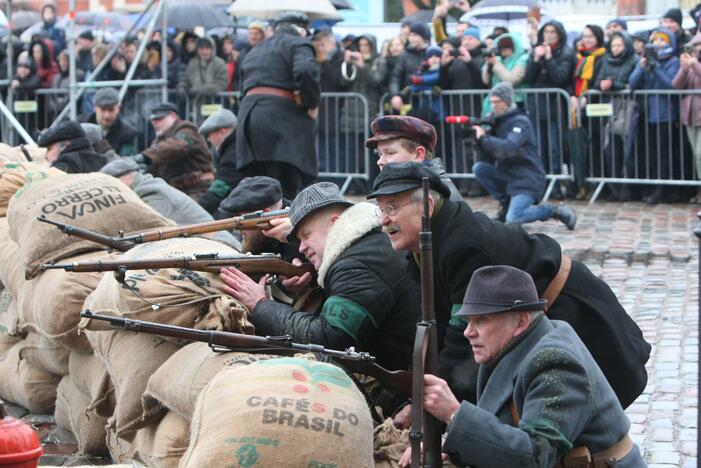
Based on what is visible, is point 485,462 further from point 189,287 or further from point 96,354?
point 96,354

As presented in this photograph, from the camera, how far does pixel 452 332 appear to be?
498 cm

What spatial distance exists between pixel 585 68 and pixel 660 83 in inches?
31.3

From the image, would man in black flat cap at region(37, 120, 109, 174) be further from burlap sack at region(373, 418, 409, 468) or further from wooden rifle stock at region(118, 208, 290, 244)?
burlap sack at region(373, 418, 409, 468)

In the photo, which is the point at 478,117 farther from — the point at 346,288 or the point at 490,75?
the point at 346,288

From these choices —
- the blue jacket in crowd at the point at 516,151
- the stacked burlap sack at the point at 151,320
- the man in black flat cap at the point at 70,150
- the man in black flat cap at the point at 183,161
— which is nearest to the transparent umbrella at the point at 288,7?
the blue jacket in crowd at the point at 516,151

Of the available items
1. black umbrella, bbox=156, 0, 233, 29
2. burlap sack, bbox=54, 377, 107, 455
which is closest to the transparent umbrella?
black umbrella, bbox=156, 0, 233, 29

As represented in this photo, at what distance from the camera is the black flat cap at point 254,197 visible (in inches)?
273

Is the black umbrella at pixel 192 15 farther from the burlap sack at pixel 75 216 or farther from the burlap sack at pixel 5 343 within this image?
the burlap sack at pixel 75 216

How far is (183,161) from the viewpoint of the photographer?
1067 cm

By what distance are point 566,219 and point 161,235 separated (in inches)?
257

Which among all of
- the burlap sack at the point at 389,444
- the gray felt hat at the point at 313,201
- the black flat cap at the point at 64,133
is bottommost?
the burlap sack at the point at 389,444

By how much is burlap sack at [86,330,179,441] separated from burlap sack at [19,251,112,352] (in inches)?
28.0

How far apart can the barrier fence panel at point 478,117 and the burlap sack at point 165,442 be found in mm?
8309

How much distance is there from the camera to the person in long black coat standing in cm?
1046
